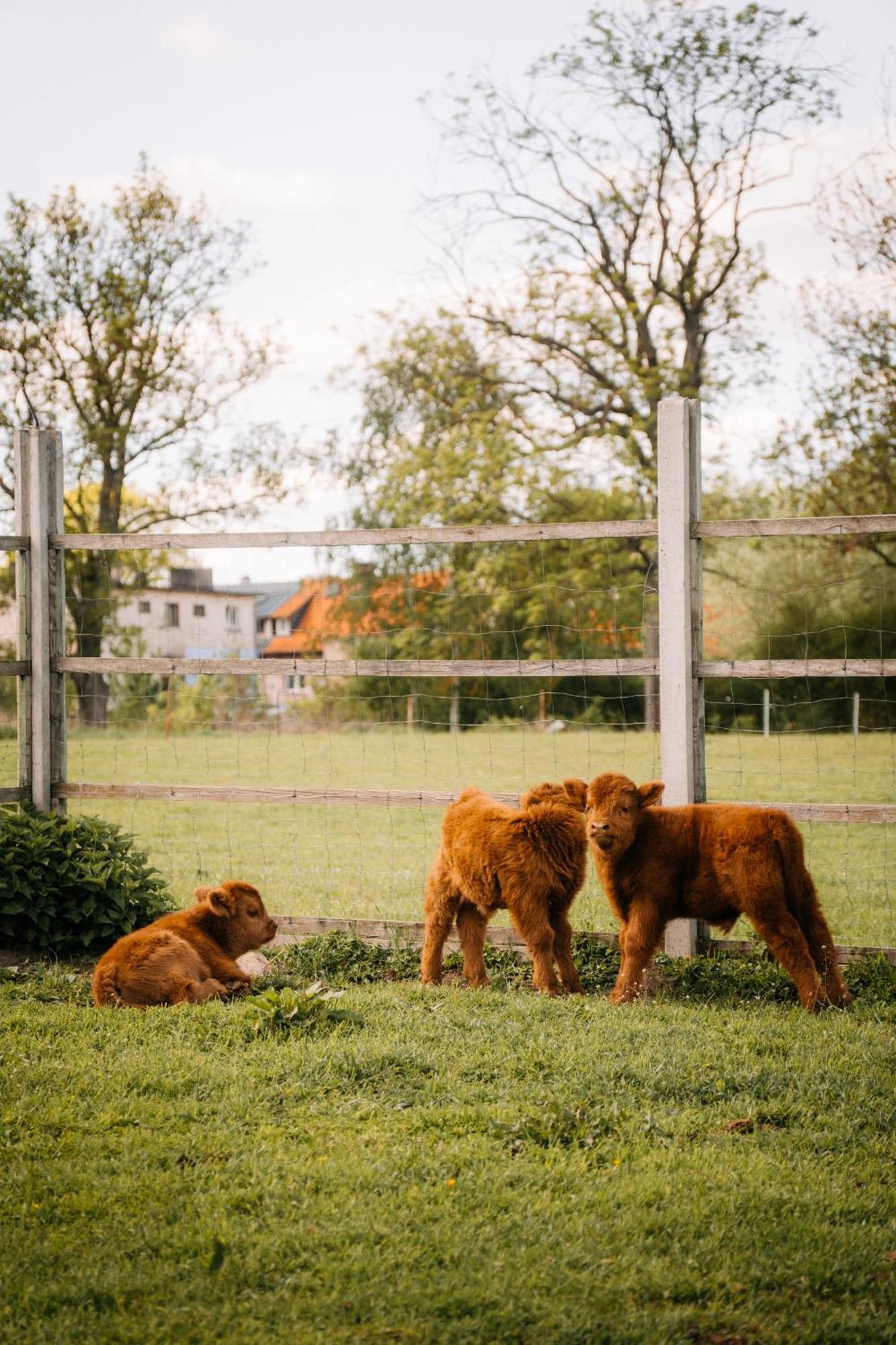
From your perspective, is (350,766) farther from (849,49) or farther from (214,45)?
(849,49)

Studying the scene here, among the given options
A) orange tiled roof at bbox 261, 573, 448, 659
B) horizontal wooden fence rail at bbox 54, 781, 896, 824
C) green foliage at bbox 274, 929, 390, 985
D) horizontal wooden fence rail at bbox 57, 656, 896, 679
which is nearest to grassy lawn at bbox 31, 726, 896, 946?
horizontal wooden fence rail at bbox 54, 781, 896, 824

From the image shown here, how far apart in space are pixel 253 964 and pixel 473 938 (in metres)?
1.37

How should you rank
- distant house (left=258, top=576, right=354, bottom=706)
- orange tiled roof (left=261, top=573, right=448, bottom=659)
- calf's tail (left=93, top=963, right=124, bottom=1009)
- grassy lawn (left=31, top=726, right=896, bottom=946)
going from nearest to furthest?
calf's tail (left=93, top=963, right=124, bottom=1009) → grassy lawn (left=31, top=726, right=896, bottom=946) → distant house (left=258, top=576, right=354, bottom=706) → orange tiled roof (left=261, top=573, right=448, bottom=659)

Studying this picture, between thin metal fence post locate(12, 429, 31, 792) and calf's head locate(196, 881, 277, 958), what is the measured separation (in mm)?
2343

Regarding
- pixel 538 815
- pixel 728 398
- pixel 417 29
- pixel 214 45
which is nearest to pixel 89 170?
pixel 214 45

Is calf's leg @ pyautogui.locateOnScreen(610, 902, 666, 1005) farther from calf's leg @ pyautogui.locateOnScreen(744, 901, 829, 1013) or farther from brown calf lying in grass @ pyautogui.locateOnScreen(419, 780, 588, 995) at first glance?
calf's leg @ pyautogui.locateOnScreen(744, 901, 829, 1013)

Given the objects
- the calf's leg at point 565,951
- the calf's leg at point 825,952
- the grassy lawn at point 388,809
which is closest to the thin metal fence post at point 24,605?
the grassy lawn at point 388,809

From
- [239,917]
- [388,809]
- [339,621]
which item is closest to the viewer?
[239,917]

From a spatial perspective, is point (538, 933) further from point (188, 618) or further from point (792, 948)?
point (188, 618)

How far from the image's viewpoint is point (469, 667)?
Answer: 6.95 m

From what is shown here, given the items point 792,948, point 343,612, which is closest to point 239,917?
point 792,948

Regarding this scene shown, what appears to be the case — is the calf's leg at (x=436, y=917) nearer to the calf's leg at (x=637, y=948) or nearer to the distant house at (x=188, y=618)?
the calf's leg at (x=637, y=948)

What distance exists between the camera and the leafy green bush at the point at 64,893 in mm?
6988

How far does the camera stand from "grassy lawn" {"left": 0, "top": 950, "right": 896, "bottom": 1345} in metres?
3.02
